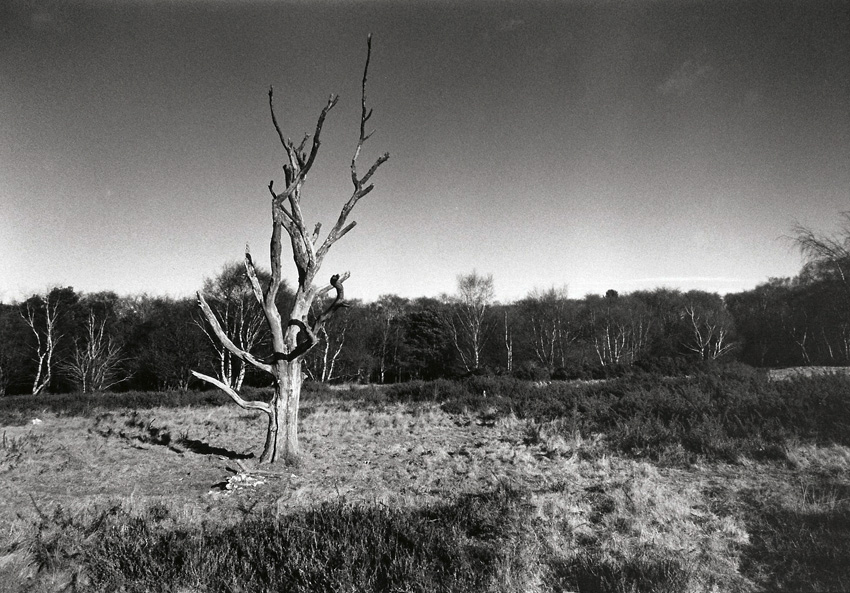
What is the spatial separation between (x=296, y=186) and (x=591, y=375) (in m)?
22.0

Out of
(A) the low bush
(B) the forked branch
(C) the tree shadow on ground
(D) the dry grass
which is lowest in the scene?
(C) the tree shadow on ground

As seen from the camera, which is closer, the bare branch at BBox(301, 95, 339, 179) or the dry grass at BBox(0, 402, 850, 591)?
the dry grass at BBox(0, 402, 850, 591)

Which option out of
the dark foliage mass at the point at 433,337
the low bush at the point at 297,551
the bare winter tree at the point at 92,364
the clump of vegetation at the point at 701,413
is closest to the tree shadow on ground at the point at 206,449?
the low bush at the point at 297,551

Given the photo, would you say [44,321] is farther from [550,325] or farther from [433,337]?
[550,325]

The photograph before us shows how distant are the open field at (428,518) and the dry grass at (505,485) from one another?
30 millimetres

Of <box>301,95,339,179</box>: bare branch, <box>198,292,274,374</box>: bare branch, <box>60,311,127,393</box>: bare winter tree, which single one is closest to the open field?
<box>198,292,274,374</box>: bare branch

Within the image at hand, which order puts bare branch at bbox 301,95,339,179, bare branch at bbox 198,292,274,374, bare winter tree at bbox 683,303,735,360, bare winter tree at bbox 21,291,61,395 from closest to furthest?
1. bare branch at bbox 198,292,274,374
2. bare branch at bbox 301,95,339,179
3. bare winter tree at bbox 21,291,61,395
4. bare winter tree at bbox 683,303,735,360

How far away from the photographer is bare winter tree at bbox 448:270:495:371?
35375mm

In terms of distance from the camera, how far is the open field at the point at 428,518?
11.6ft

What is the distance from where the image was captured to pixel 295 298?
8.41 metres

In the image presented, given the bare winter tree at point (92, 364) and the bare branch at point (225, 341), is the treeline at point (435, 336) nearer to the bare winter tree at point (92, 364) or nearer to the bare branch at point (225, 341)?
the bare winter tree at point (92, 364)

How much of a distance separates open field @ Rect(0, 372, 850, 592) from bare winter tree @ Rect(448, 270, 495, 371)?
2571cm

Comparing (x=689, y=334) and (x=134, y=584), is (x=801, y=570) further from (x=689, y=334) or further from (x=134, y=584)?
(x=689, y=334)

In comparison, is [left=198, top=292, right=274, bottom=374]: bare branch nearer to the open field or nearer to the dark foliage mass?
the open field
